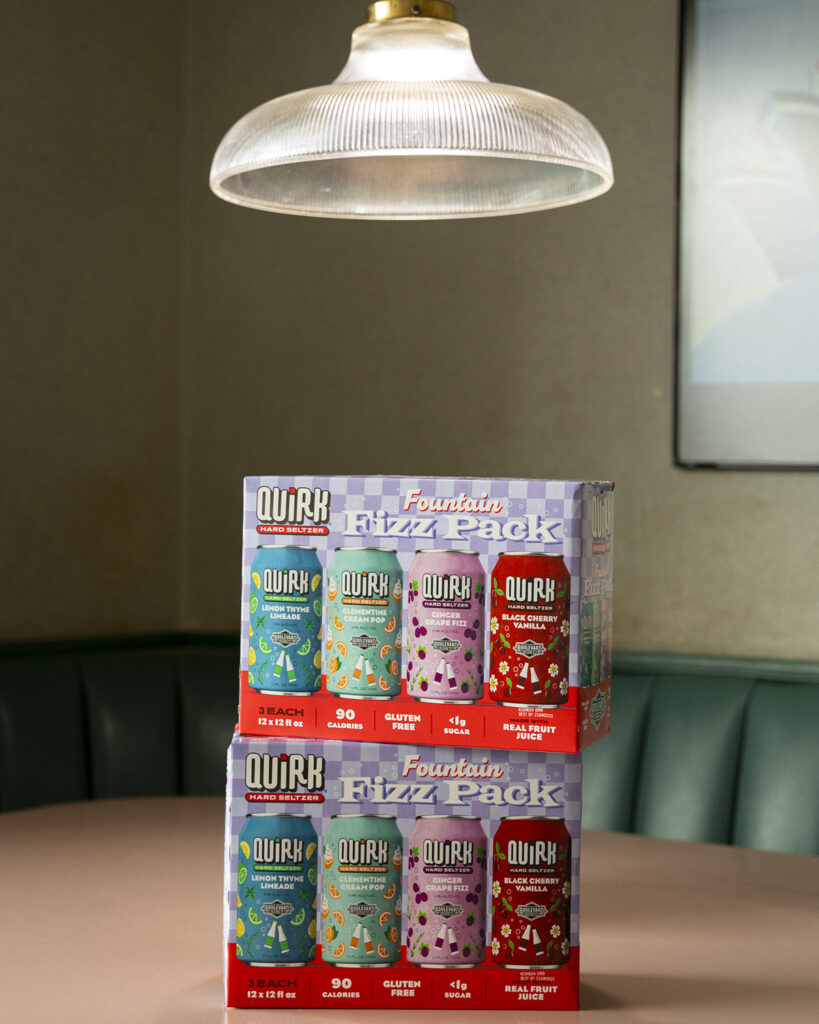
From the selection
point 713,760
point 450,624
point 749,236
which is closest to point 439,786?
point 450,624

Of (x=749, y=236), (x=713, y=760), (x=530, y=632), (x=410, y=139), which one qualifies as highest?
(x=749, y=236)

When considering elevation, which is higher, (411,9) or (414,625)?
(411,9)

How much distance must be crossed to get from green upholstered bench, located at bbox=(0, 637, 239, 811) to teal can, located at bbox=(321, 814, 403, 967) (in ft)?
5.06

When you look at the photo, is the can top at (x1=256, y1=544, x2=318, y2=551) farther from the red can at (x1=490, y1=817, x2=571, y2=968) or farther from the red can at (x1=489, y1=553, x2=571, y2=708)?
the red can at (x1=490, y1=817, x2=571, y2=968)

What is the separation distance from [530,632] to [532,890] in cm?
20

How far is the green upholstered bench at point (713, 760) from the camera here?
229 cm

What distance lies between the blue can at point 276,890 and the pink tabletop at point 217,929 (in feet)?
0.15

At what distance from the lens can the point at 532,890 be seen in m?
1.02

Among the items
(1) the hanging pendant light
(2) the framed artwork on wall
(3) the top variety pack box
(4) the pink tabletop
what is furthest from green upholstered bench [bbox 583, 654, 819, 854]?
(3) the top variety pack box

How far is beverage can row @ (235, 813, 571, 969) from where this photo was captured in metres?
1.03

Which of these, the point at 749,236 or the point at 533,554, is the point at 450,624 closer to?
the point at 533,554

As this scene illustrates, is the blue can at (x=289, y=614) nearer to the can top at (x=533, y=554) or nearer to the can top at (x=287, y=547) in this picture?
the can top at (x=287, y=547)

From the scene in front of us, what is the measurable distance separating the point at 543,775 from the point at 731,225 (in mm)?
1885

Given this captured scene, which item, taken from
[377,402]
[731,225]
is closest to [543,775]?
[731,225]
